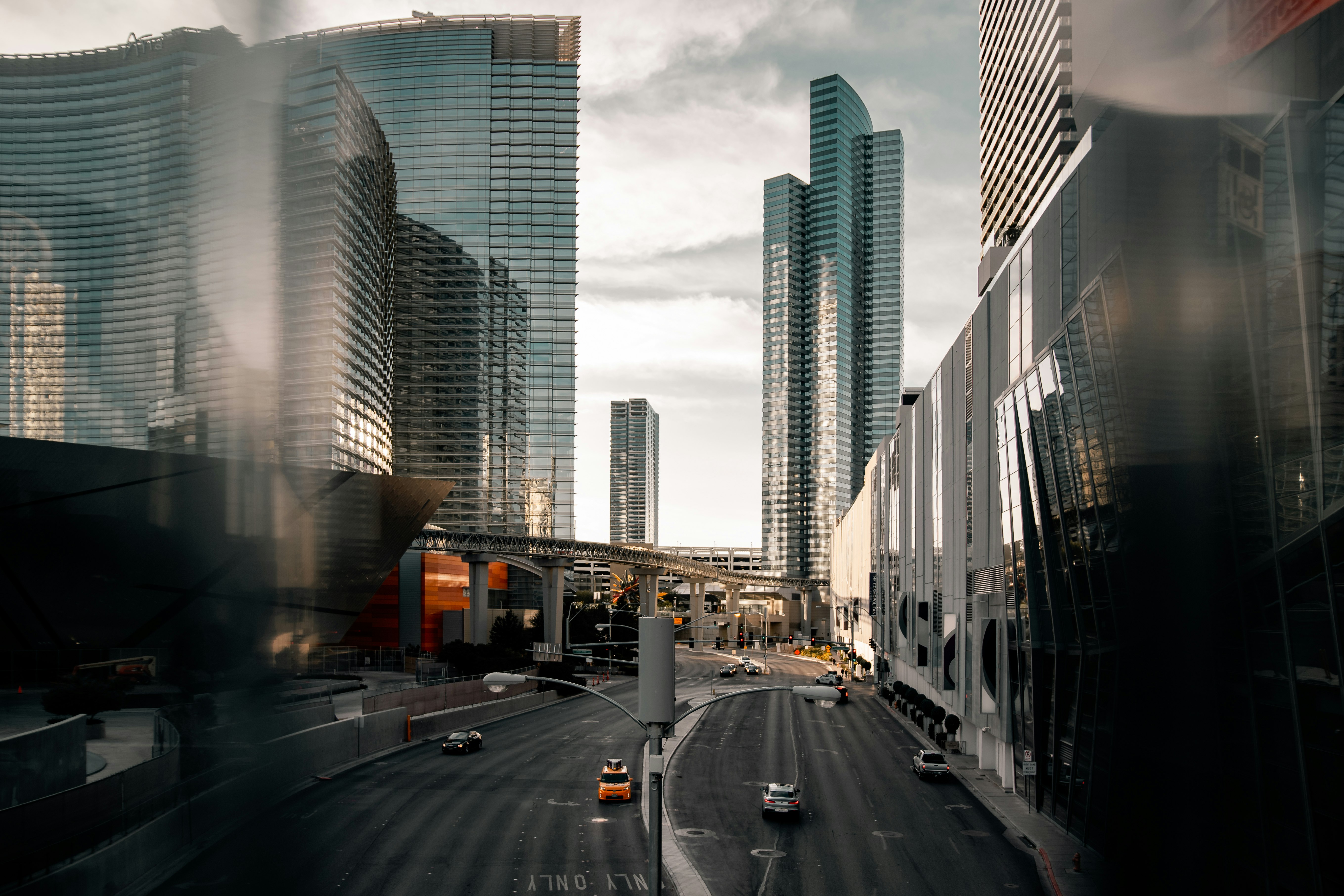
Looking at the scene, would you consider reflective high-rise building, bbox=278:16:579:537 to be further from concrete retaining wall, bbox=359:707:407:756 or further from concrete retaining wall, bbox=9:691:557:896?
concrete retaining wall, bbox=9:691:557:896

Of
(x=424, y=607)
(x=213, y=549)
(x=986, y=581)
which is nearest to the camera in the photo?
(x=213, y=549)

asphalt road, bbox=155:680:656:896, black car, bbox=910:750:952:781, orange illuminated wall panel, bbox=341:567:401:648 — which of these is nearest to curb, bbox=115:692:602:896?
asphalt road, bbox=155:680:656:896

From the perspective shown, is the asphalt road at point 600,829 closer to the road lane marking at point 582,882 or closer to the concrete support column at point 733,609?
the road lane marking at point 582,882

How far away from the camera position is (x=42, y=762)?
734 inches

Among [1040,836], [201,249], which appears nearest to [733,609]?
[1040,836]

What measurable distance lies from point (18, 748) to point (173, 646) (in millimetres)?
18210

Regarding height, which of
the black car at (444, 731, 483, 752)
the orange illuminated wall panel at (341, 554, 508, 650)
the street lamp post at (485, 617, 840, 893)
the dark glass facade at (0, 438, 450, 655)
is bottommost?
the black car at (444, 731, 483, 752)

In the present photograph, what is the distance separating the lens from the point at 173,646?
15.8 ft

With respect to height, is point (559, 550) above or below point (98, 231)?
below

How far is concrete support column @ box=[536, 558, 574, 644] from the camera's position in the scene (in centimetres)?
10519

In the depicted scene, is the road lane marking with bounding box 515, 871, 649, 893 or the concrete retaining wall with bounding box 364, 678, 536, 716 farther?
the concrete retaining wall with bounding box 364, 678, 536, 716

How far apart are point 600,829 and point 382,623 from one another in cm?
7293

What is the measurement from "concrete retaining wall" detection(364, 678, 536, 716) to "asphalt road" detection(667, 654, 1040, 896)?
11.9 m

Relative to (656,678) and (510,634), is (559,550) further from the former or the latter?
(656,678)
